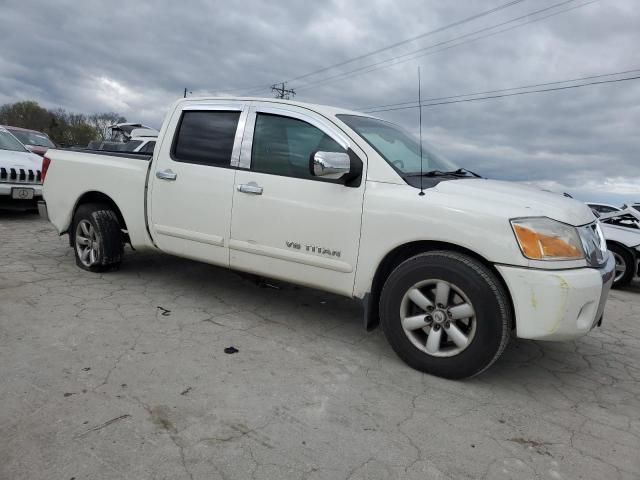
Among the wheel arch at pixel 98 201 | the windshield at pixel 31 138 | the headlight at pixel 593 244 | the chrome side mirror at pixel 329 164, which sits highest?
the windshield at pixel 31 138

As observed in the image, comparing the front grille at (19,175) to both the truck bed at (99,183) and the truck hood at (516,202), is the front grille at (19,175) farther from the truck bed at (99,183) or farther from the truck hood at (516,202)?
the truck hood at (516,202)

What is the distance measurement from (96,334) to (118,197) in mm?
1663

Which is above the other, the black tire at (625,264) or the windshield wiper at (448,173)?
the windshield wiper at (448,173)

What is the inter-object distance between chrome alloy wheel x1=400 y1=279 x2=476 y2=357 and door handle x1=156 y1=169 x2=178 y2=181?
2.26 metres

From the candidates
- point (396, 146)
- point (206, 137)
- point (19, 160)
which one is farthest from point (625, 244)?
point (19, 160)

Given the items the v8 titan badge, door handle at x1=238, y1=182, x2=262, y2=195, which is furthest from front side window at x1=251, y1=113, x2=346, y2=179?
the v8 titan badge

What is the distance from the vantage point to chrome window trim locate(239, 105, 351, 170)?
3.39 m

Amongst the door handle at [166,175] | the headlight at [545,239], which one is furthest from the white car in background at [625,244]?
the door handle at [166,175]

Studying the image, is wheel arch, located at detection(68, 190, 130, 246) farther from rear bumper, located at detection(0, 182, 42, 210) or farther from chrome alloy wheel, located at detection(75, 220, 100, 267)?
rear bumper, located at detection(0, 182, 42, 210)

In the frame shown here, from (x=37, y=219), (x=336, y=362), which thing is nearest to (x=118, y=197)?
(x=336, y=362)

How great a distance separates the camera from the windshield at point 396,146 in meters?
3.37

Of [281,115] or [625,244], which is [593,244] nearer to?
[281,115]

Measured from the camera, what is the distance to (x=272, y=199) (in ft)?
11.6

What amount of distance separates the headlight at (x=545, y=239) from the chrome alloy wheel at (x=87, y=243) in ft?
12.8
